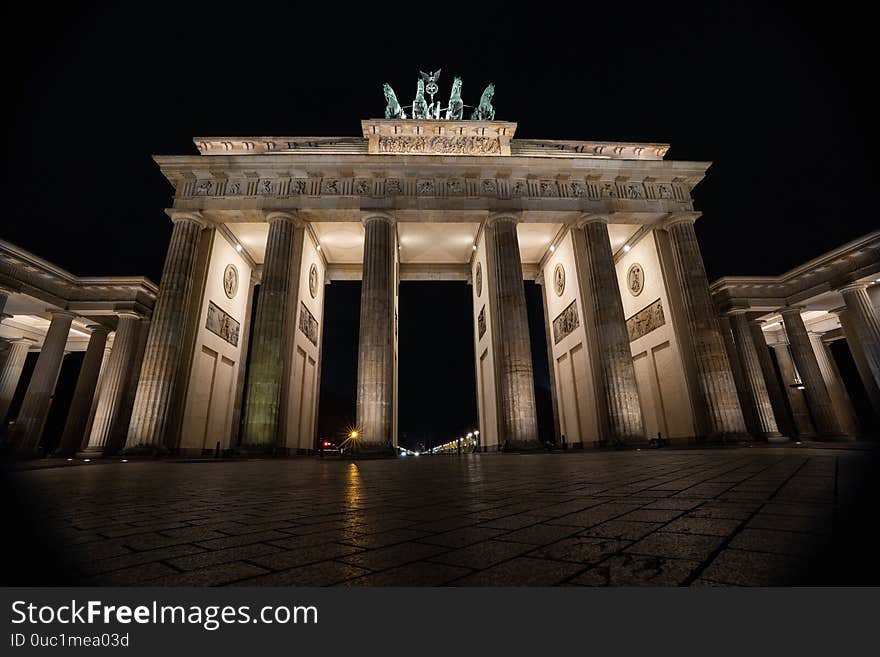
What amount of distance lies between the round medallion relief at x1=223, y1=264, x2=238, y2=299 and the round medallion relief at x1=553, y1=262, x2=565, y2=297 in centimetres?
1628

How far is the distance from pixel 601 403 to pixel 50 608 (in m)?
15.5

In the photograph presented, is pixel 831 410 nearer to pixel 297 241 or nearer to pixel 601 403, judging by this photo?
pixel 601 403

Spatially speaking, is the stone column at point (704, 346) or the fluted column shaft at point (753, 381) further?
the fluted column shaft at point (753, 381)

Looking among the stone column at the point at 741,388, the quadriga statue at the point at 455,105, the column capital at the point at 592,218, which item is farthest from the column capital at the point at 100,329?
the stone column at the point at 741,388

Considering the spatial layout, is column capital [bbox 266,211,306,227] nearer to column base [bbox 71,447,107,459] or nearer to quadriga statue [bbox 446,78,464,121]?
quadriga statue [bbox 446,78,464,121]

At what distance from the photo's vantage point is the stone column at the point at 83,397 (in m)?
18.3

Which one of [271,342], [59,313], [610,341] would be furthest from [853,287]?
[59,313]

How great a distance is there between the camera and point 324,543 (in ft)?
4.82

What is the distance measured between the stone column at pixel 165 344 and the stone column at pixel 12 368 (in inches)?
707

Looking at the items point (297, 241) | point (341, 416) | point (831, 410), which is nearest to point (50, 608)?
point (297, 241)

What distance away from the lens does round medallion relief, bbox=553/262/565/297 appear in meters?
19.6

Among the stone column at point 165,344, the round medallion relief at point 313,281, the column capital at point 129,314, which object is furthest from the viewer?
the round medallion relief at point 313,281

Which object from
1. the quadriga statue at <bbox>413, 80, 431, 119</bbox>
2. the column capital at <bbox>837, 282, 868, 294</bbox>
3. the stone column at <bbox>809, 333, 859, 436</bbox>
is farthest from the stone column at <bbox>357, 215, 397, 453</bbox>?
the stone column at <bbox>809, 333, 859, 436</bbox>

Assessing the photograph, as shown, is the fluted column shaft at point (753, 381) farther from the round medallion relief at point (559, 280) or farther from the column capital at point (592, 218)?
the column capital at point (592, 218)
